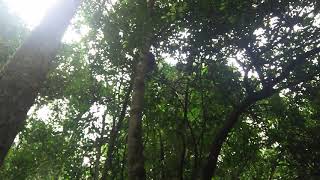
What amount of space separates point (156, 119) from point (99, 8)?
642cm

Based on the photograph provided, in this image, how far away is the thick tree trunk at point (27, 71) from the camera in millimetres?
3240

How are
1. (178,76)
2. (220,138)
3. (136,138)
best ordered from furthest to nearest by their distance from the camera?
(178,76) → (220,138) → (136,138)

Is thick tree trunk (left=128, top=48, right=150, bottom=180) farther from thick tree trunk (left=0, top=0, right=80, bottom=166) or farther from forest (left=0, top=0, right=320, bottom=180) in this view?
thick tree trunk (left=0, top=0, right=80, bottom=166)

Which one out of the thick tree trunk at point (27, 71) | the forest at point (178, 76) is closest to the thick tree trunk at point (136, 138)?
the forest at point (178, 76)

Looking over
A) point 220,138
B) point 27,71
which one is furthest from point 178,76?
point 27,71

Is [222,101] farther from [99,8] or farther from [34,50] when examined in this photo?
[34,50]

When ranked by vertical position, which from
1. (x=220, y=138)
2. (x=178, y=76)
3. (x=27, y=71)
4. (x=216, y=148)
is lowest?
(x=27, y=71)

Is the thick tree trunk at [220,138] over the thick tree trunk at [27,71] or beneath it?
over

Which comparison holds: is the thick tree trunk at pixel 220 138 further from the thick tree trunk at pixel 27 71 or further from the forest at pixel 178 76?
the thick tree trunk at pixel 27 71

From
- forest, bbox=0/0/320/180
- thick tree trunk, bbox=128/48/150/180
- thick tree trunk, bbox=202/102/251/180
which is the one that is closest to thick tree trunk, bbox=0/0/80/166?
forest, bbox=0/0/320/180

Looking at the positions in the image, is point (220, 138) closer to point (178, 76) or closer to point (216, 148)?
point (216, 148)

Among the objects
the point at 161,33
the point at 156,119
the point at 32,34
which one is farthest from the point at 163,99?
the point at 32,34

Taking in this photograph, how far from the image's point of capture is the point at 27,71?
360 cm

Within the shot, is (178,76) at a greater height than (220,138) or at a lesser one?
greater
